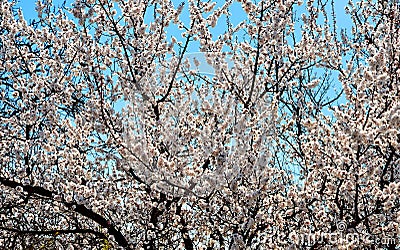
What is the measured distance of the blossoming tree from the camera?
3.96 metres

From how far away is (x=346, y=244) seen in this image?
3.60 m

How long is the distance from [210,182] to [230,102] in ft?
2.63

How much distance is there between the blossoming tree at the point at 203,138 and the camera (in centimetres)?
396

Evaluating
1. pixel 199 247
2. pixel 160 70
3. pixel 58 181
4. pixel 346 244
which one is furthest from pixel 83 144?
pixel 346 244

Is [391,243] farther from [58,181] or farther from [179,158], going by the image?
[58,181]

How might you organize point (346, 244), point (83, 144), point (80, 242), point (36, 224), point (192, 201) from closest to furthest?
point (346, 244) → point (192, 201) → point (83, 144) → point (80, 242) → point (36, 224)

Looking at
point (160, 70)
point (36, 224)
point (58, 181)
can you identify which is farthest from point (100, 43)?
point (36, 224)

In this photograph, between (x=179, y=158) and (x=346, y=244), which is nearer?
(x=346, y=244)

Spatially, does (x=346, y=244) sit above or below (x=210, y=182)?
below

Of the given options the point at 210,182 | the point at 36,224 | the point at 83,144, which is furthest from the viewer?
the point at 36,224

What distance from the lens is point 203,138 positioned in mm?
4203

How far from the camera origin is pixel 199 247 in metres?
4.64

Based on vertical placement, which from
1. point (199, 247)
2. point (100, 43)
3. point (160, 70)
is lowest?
point (199, 247)

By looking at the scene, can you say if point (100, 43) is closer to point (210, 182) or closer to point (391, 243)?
point (210, 182)
